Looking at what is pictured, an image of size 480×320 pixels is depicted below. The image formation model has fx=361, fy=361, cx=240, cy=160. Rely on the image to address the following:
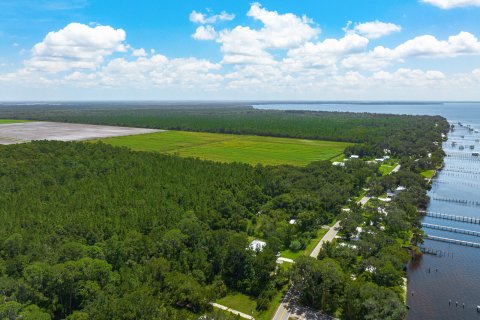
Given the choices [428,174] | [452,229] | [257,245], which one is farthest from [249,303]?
[428,174]

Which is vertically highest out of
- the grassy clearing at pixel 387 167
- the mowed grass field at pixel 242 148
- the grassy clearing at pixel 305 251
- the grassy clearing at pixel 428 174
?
the mowed grass field at pixel 242 148

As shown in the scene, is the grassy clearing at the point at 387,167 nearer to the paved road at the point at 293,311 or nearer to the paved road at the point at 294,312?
the paved road at the point at 293,311

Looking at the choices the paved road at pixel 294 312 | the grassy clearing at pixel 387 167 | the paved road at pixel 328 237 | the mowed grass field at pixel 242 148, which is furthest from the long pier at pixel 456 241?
the mowed grass field at pixel 242 148

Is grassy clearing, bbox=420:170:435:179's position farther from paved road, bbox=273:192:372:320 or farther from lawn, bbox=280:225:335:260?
paved road, bbox=273:192:372:320

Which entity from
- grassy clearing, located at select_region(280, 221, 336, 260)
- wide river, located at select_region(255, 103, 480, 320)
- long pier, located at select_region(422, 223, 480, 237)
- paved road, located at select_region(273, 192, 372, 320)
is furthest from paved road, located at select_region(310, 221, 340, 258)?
long pier, located at select_region(422, 223, 480, 237)

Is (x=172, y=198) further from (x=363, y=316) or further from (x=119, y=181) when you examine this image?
(x=363, y=316)

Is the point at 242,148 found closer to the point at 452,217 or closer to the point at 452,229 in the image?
the point at 452,217
